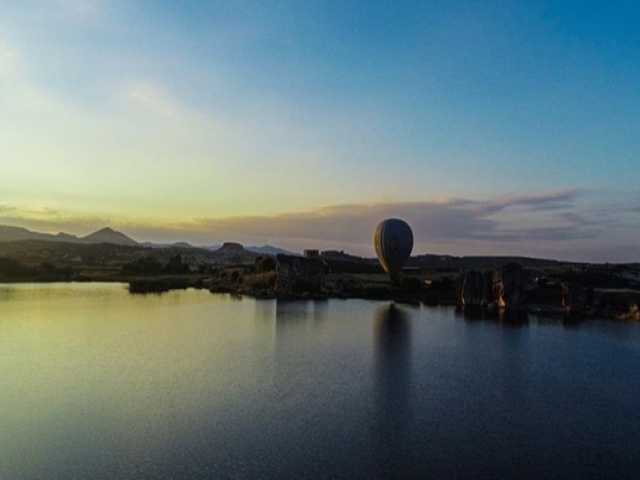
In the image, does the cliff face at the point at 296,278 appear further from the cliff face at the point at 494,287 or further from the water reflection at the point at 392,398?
the water reflection at the point at 392,398

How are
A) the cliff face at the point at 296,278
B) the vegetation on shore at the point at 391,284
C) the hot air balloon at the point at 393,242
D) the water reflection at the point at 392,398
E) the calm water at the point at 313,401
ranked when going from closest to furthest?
the calm water at the point at 313,401 → the water reflection at the point at 392,398 → the vegetation on shore at the point at 391,284 → the hot air balloon at the point at 393,242 → the cliff face at the point at 296,278

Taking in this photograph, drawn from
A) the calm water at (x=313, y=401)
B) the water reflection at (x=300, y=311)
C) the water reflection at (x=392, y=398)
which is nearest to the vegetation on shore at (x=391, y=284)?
the water reflection at (x=300, y=311)

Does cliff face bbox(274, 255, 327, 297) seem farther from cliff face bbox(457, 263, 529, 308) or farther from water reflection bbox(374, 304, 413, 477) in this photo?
water reflection bbox(374, 304, 413, 477)

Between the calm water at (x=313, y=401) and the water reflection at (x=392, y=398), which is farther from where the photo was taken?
the water reflection at (x=392, y=398)

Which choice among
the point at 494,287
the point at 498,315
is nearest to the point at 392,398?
the point at 498,315

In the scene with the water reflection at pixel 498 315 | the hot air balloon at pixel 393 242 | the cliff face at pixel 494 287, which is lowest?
the water reflection at pixel 498 315

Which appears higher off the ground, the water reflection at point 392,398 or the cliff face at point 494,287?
the cliff face at point 494,287

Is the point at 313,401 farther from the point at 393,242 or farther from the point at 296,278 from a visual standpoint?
the point at 296,278

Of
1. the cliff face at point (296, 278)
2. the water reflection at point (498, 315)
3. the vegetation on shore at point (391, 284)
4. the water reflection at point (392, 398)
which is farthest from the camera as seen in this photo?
the cliff face at point (296, 278)

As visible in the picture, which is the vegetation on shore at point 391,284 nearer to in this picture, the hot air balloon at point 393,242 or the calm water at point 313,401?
the hot air balloon at point 393,242
